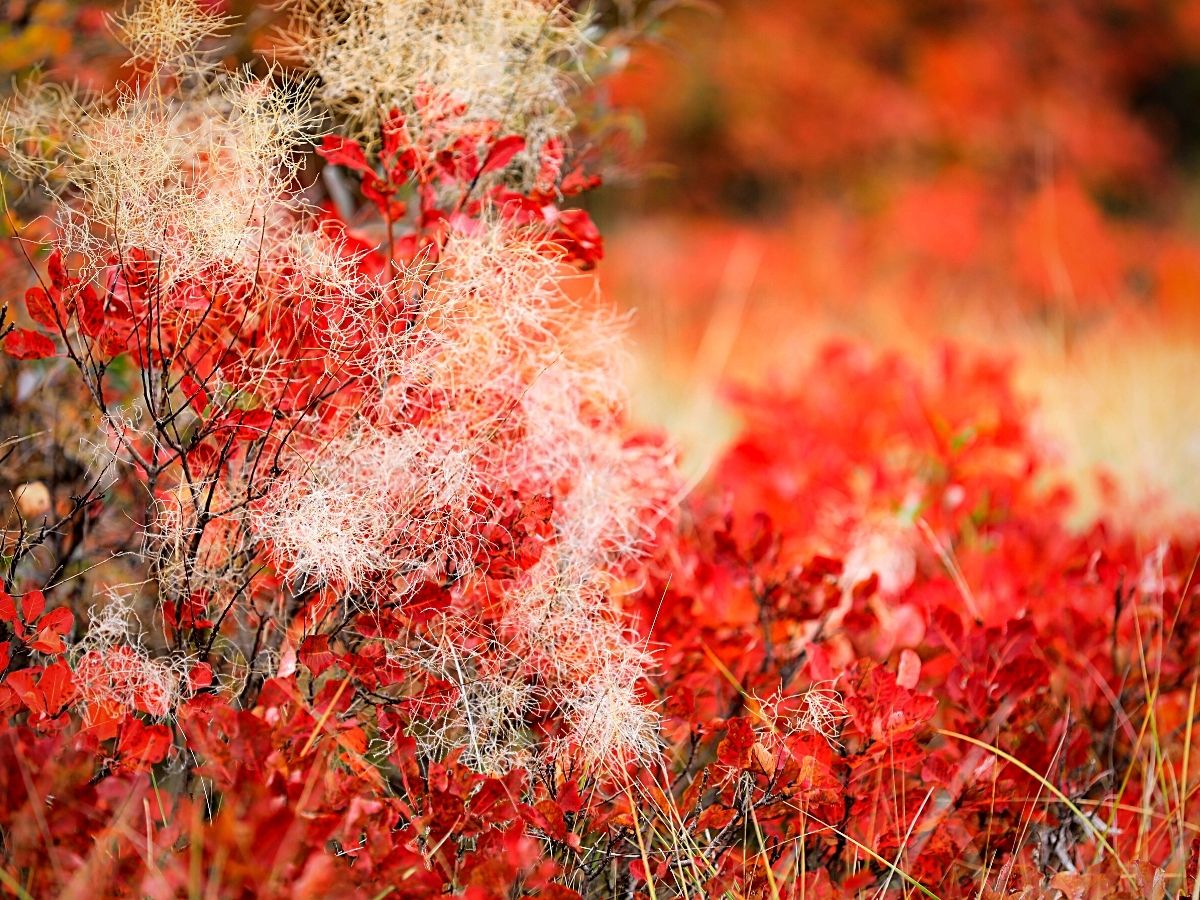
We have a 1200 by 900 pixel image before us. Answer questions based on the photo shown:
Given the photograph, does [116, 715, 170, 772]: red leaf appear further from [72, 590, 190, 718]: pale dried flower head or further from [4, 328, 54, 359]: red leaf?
[4, 328, 54, 359]: red leaf

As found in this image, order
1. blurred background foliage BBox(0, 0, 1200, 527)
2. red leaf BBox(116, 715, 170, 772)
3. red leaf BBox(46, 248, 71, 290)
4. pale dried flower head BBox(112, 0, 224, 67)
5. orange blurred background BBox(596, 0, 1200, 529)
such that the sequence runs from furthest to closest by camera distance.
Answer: orange blurred background BBox(596, 0, 1200, 529)
blurred background foliage BBox(0, 0, 1200, 527)
pale dried flower head BBox(112, 0, 224, 67)
red leaf BBox(46, 248, 71, 290)
red leaf BBox(116, 715, 170, 772)

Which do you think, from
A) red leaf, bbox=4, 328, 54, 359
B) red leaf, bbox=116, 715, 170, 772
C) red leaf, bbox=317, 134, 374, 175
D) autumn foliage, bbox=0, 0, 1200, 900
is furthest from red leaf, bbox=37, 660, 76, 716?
red leaf, bbox=317, 134, 374, 175

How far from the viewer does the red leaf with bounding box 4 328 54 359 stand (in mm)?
1424

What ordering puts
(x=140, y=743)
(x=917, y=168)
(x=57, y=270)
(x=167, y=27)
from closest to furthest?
(x=140, y=743)
(x=57, y=270)
(x=167, y=27)
(x=917, y=168)

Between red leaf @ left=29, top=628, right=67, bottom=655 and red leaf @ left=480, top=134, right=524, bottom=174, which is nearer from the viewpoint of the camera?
red leaf @ left=29, top=628, right=67, bottom=655

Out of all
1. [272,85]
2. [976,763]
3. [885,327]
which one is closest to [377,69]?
[272,85]

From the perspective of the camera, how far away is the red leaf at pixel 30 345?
56.1 inches

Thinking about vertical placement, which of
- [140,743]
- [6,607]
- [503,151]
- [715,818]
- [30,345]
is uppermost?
[503,151]

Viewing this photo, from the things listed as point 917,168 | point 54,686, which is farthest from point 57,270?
point 917,168

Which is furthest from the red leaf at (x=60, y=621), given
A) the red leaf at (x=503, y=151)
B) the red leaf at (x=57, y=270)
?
the red leaf at (x=503, y=151)

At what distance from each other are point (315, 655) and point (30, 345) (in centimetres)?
57

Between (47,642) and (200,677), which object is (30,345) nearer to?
(47,642)

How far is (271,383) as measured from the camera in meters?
1.44

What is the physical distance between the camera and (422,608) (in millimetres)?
1404
